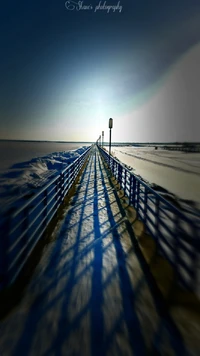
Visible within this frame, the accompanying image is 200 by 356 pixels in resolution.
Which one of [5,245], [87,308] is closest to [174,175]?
[87,308]

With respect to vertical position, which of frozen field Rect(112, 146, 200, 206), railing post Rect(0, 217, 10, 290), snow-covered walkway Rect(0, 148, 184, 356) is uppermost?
railing post Rect(0, 217, 10, 290)

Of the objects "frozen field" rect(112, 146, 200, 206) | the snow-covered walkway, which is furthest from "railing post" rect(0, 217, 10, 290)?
"frozen field" rect(112, 146, 200, 206)

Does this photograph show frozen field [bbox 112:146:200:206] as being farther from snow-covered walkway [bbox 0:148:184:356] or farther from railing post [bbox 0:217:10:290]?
railing post [bbox 0:217:10:290]

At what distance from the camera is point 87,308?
2240 millimetres

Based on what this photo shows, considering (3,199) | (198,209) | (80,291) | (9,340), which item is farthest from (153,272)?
(3,199)

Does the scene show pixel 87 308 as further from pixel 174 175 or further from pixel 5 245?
pixel 174 175

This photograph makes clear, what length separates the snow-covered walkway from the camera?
1.80m

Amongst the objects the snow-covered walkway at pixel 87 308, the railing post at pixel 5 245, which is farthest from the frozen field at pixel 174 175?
the railing post at pixel 5 245

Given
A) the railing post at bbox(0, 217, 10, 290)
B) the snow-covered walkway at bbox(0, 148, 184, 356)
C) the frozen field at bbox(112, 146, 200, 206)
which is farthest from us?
the frozen field at bbox(112, 146, 200, 206)

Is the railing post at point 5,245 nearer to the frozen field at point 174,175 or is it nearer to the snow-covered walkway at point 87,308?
the snow-covered walkway at point 87,308

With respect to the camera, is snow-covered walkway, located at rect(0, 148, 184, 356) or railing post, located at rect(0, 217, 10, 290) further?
railing post, located at rect(0, 217, 10, 290)

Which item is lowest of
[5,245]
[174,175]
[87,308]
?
[174,175]

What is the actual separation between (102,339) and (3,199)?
7198mm

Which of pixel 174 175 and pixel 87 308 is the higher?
pixel 87 308
